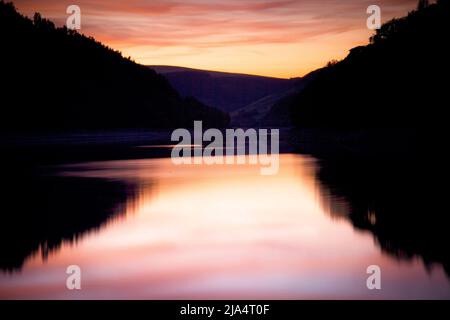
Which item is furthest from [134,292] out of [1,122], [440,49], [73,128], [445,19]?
[73,128]

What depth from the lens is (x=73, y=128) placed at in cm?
14400

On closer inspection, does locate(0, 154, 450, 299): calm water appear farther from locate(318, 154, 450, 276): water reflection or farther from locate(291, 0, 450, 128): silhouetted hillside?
locate(291, 0, 450, 128): silhouetted hillside

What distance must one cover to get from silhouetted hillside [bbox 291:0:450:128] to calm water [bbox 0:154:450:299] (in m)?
44.7

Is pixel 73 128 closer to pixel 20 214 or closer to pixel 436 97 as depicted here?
pixel 436 97

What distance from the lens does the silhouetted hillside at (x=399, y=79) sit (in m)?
68.2

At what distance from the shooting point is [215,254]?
48.2 feet

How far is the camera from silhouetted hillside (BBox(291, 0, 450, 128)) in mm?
68188

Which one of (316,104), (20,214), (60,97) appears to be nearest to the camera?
(20,214)
